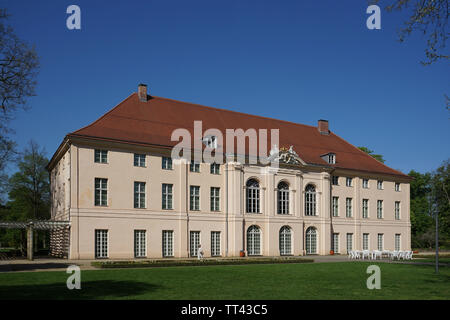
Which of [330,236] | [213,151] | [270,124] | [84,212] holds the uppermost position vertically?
[270,124]

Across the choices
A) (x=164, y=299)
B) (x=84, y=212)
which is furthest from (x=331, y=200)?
(x=164, y=299)

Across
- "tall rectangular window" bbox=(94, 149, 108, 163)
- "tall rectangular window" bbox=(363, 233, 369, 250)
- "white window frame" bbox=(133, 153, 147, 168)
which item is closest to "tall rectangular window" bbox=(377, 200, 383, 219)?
"tall rectangular window" bbox=(363, 233, 369, 250)

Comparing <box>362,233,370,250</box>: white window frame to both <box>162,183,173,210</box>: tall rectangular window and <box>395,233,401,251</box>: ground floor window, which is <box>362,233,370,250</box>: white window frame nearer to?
<box>395,233,401,251</box>: ground floor window

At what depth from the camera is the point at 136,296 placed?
13.8m

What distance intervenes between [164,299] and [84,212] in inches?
893

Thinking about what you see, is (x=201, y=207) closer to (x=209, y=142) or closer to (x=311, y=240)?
(x=209, y=142)

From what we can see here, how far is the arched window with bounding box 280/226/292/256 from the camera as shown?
142 ft

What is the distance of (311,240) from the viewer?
45.9m

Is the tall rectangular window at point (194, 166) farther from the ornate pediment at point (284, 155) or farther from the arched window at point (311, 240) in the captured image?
the arched window at point (311, 240)

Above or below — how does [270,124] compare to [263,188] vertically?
above

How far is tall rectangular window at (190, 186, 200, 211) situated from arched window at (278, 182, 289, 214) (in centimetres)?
798

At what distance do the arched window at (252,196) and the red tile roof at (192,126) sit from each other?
5547mm
